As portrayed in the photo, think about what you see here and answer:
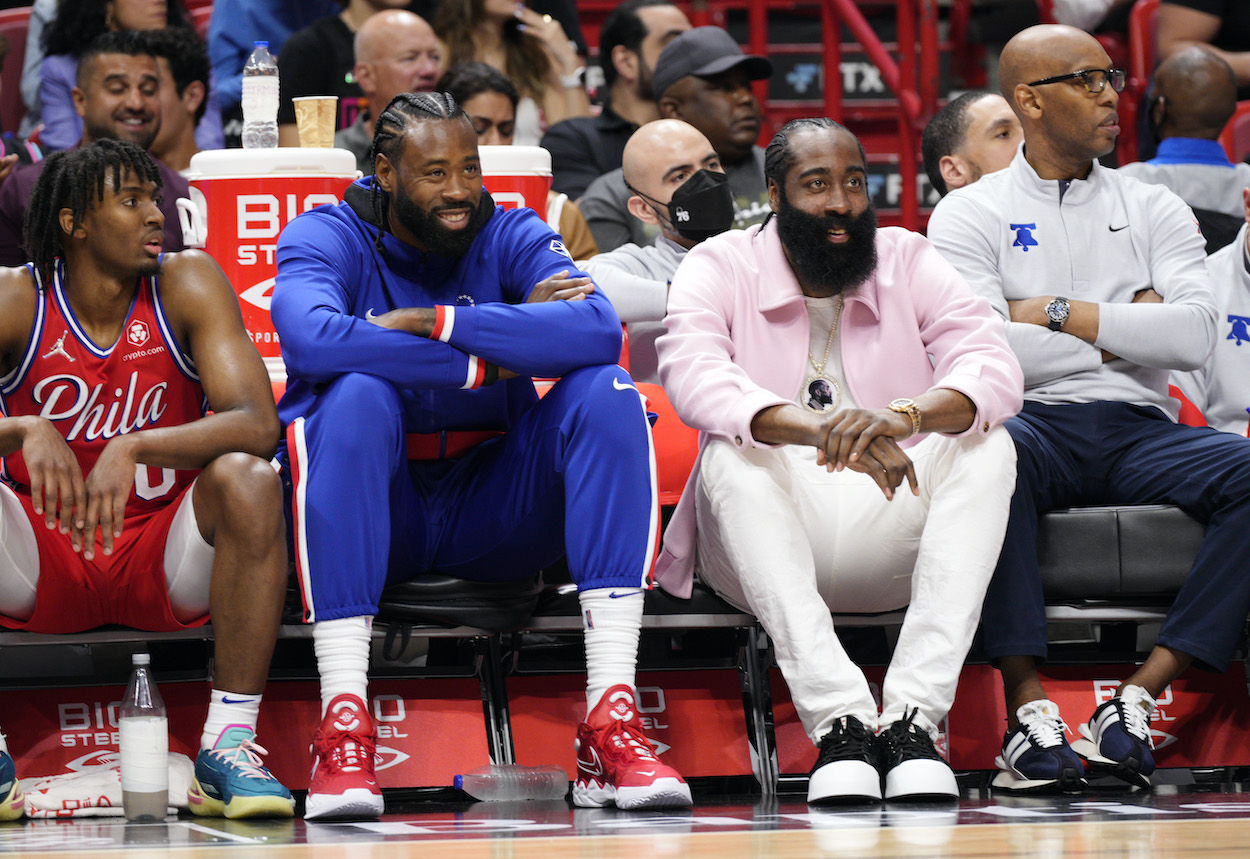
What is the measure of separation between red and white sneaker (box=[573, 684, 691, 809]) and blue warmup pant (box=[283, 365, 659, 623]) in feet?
0.75

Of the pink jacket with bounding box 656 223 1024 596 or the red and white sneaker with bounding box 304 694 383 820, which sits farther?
the pink jacket with bounding box 656 223 1024 596

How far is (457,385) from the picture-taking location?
9.86 ft

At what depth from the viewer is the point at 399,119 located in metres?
3.21

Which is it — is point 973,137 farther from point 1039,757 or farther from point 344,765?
point 344,765

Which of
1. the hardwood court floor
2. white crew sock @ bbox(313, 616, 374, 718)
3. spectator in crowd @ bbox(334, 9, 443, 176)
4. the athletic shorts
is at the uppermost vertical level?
spectator in crowd @ bbox(334, 9, 443, 176)

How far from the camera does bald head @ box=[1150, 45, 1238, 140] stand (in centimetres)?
538

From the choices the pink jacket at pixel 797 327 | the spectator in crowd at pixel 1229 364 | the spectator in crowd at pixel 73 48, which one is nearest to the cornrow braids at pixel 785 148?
the pink jacket at pixel 797 327

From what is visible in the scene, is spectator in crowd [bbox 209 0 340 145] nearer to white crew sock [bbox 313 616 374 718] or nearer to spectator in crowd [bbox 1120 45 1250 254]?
spectator in crowd [bbox 1120 45 1250 254]

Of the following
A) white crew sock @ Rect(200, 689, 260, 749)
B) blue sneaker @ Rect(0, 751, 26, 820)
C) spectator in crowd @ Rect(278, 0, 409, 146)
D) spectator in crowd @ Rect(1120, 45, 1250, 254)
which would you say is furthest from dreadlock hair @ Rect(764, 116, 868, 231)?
spectator in crowd @ Rect(278, 0, 409, 146)

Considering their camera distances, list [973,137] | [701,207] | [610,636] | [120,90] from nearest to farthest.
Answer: [610,636] < [701,207] < [973,137] < [120,90]

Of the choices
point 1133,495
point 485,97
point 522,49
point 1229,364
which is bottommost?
point 1133,495

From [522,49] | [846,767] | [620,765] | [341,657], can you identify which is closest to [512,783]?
[620,765]

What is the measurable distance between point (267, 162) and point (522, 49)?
2.41 metres

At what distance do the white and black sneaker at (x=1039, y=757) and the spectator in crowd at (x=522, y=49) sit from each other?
10.7 ft
